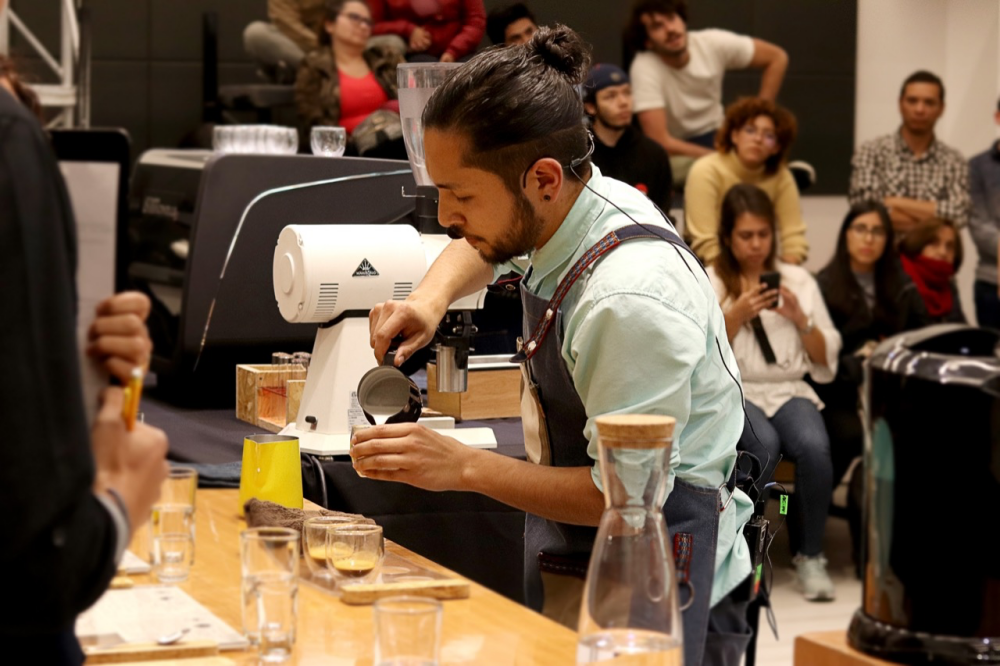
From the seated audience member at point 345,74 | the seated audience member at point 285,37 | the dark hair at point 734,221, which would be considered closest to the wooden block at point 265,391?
the dark hair at point 734,221

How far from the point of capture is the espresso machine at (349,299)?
235cm

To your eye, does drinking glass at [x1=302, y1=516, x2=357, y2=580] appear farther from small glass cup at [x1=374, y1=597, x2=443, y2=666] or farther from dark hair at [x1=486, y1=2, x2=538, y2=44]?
dark hair at [x1=486, y1=2, x2=538, y2=44]

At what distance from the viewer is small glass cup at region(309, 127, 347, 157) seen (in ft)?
10.6

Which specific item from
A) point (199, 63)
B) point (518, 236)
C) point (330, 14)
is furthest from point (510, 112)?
point (199, 63)

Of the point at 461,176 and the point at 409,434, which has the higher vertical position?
the point at 461,176

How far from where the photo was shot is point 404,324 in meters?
2.12

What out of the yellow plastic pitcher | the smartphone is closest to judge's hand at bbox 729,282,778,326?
the smartphone

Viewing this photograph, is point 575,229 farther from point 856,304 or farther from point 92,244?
point 856,304

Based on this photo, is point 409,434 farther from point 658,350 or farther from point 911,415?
point 911,415

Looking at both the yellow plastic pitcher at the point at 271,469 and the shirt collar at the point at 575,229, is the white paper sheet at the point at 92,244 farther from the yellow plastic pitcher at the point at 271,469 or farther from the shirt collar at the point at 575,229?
the yellow plastic pitcher at the point at 271,469

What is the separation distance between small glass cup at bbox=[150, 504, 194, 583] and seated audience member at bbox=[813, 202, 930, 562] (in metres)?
3.69

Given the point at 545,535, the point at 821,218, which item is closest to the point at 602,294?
the point at 545,535

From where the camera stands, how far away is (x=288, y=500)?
199 centimetres

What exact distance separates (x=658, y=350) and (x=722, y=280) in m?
3.06
